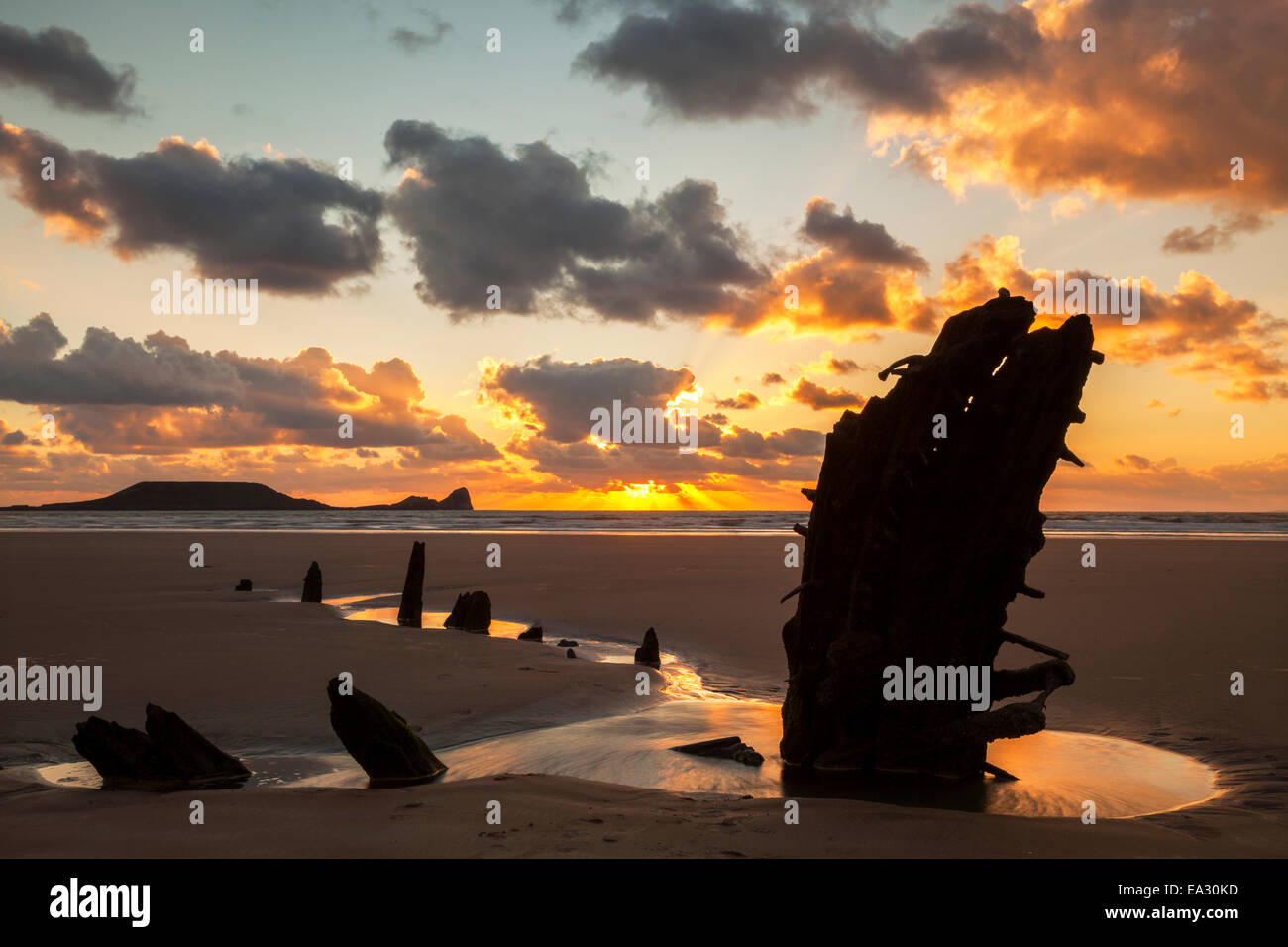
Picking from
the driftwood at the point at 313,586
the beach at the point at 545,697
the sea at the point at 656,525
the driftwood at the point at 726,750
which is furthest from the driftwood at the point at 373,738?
the sea at the point at 656,525

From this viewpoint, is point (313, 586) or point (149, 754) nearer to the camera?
point (149, 754)

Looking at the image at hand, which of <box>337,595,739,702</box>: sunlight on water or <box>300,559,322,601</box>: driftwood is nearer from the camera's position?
<box>337,595,739,702</box>: sunlight on water

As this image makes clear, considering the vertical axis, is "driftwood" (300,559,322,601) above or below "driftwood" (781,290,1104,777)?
below

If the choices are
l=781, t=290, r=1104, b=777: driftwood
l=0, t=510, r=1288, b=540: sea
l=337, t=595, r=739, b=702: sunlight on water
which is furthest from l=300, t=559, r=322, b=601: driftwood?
l=0, t=510, r=1288, b=540: sea

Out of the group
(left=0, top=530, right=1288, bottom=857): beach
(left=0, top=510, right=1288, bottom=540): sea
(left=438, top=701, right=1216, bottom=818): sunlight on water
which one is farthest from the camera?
(left=0, top=510, right=1288, bottom=540): sea

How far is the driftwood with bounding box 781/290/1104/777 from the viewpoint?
287 inches

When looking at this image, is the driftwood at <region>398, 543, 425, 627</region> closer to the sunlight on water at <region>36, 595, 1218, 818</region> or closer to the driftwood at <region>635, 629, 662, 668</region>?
the driftwood at <region>635, 629, 662, 668</region>

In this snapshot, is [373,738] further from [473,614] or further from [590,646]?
[473,614]

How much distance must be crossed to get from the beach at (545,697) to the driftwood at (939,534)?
1.38 metres

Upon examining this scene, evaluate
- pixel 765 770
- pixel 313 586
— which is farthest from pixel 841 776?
pixel 313 586

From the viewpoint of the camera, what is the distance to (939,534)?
762 cm

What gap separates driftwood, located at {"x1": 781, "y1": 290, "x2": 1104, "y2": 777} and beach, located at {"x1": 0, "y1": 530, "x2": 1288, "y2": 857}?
1.38 meters

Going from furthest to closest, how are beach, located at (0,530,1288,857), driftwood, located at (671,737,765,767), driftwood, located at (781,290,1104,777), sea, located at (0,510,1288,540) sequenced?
sea, located at (0,510,1288,540) < driftwood, located at (671,737,765,767) < driftwood, located at (781,290,1104,777) < beach, located at (0,530,1288,857)

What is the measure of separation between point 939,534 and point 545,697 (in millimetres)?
6542
